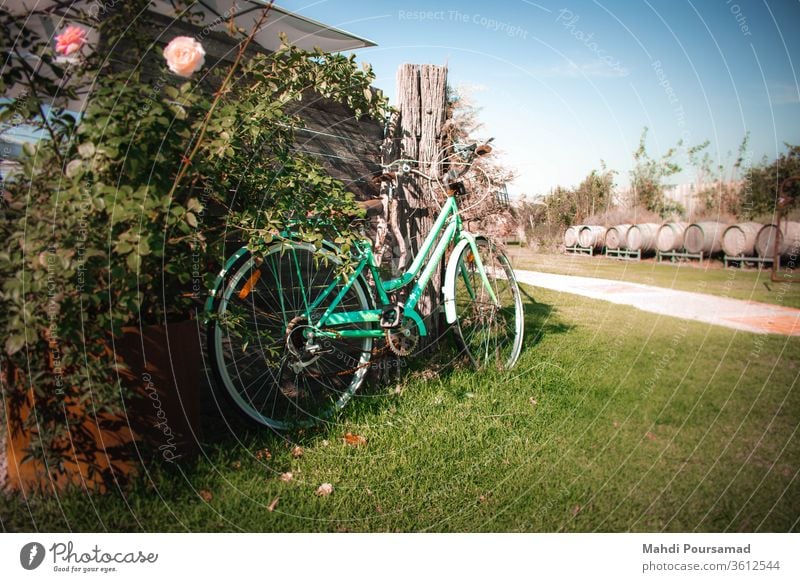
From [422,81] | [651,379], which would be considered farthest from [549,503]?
[422,81]

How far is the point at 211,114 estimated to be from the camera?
1.73m

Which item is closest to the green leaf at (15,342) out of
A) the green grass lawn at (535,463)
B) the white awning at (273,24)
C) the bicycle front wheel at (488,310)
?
the green grass lawn at (535,463)

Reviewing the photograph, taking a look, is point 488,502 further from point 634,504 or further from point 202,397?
point 202,397

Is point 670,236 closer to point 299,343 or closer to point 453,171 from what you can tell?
point 453,171

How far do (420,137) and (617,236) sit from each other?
114cm

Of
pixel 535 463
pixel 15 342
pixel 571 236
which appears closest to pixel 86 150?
pixel 15 342

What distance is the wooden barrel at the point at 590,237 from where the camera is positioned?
241cm

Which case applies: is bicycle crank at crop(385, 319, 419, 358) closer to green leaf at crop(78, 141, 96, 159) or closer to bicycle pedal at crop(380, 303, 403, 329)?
bicycle pedal at crop(380, 303, 403, 329)

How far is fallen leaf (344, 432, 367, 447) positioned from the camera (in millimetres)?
2100

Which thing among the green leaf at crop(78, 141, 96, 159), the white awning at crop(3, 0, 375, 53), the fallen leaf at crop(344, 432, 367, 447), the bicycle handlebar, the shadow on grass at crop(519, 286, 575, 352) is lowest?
the fallen leaf at crop(344, 432, 367, 447)

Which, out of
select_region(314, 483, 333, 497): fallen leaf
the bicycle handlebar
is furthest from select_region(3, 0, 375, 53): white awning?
select_region(314, 483, 333, 497): fallen leaf

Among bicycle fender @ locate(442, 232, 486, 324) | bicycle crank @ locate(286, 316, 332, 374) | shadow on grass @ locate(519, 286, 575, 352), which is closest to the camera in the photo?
bicycle crank @ locate(286, 316, 332, 374)

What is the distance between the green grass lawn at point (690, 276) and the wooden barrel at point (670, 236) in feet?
0.25

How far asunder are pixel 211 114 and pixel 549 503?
68.7 inches
